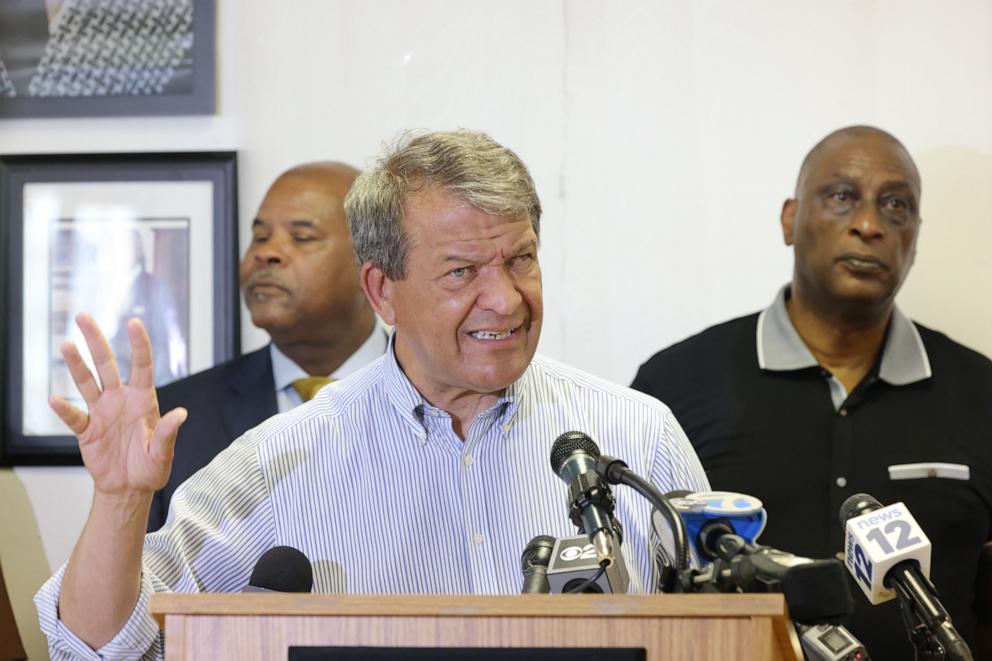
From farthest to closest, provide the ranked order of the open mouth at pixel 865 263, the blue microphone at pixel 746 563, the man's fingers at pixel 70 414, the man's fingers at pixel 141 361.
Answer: the open mouth at pixel 865 263 < the man's fingers at pixel 141 361 < the man's fingers at pixel 70 414 < the blue microphone at pixel 746 563

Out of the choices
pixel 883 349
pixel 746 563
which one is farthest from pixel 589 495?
pixel 883 349

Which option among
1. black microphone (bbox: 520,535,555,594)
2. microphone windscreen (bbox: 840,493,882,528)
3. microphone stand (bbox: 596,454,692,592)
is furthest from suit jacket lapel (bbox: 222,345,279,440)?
microphone stand (bbox: 596,454,692,592)

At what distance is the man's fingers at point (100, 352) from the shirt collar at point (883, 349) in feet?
6.33

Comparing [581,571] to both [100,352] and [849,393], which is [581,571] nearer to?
[100,352]

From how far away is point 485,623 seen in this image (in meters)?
1.34

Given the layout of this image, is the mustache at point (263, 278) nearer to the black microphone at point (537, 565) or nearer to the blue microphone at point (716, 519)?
the black microphone at point (537, 565)

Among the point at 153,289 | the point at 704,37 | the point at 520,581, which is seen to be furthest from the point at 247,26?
the point at 520,581

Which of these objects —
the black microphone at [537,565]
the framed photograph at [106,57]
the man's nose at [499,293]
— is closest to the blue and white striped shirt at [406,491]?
the man's nose at [499,293]

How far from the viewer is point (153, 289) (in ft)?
12.1

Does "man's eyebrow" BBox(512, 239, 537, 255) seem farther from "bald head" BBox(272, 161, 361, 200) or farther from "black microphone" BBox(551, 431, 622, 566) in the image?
"bald head" BBox(272, 161, 361, 200)

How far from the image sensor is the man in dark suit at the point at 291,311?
3400 millimetres

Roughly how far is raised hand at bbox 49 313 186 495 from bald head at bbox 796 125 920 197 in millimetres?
2163

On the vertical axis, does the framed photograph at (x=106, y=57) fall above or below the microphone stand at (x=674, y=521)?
above

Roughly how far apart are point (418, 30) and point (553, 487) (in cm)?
201
